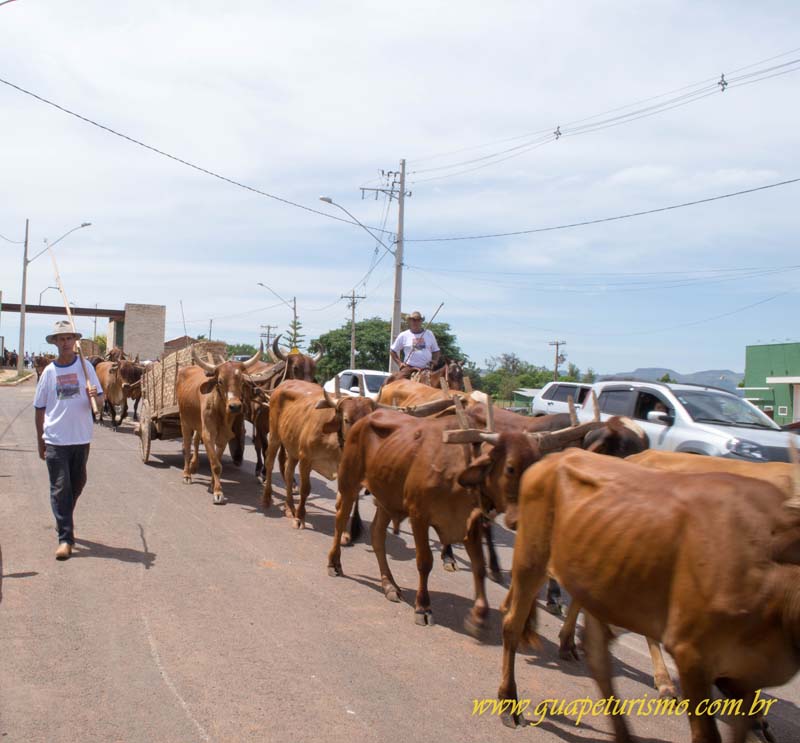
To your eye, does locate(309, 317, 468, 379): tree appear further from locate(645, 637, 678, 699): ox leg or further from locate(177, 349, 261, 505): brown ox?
locate(645, 637, 678, 699): ox leg

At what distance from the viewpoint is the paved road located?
14.7 feet

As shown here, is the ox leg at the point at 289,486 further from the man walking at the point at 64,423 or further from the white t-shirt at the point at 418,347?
the white t-shirt at the point at 418,347

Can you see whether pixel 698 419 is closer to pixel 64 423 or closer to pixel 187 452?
pixel 187 452

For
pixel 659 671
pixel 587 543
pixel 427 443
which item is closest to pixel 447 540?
pixel 427 443

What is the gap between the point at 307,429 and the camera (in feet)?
31.6

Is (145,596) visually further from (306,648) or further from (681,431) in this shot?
(681,431)

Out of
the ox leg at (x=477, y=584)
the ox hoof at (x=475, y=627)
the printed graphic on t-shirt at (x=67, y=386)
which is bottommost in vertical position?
the ox hoof at (x=475, y=627)

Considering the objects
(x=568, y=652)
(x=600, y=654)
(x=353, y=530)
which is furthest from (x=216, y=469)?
(x=600, y=654)

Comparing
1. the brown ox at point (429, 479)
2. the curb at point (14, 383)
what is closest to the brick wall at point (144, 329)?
the curb at point (14, 383)

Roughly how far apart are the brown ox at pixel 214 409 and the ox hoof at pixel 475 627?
5.39 m

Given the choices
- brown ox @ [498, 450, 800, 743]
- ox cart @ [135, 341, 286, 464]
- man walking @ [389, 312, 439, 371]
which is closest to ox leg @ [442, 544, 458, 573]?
brown ox @ [498, 450, 800, 743]

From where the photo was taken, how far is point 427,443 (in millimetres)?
6664

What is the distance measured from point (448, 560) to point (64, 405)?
411cm

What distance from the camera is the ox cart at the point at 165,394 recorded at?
1342cm
